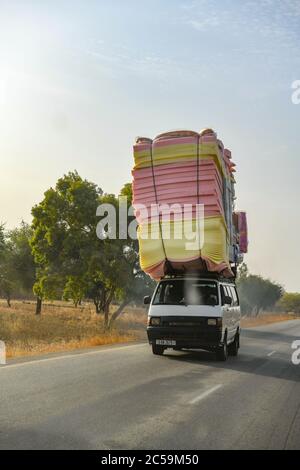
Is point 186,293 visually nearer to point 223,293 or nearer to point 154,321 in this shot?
point 223,293

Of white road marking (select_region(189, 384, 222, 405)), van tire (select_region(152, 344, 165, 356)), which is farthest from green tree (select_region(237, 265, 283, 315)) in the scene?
white road marking (select_region(189, 384, 222, 405))

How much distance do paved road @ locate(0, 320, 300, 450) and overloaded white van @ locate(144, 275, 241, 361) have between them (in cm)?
65

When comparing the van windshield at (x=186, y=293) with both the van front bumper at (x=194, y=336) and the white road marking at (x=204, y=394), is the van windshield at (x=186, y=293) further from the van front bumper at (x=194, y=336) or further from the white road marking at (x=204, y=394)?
the white road marking at (x=204, y=394)

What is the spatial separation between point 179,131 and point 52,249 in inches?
800

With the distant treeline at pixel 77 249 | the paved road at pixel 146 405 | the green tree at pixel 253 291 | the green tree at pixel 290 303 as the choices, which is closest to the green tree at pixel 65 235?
the distant treeline at pixel 77 249

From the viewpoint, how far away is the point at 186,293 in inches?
620

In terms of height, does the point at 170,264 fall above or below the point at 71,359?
above

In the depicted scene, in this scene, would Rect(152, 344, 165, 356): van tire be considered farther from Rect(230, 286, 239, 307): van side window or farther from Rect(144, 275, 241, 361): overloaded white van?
Rect(230, 286, 239, 307): van side window

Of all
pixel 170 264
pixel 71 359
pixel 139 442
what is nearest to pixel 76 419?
pixel 139 442

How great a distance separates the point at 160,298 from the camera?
51.9 ft

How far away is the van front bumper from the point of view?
48.4 ft

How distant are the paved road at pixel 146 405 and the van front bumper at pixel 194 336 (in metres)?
0.50
